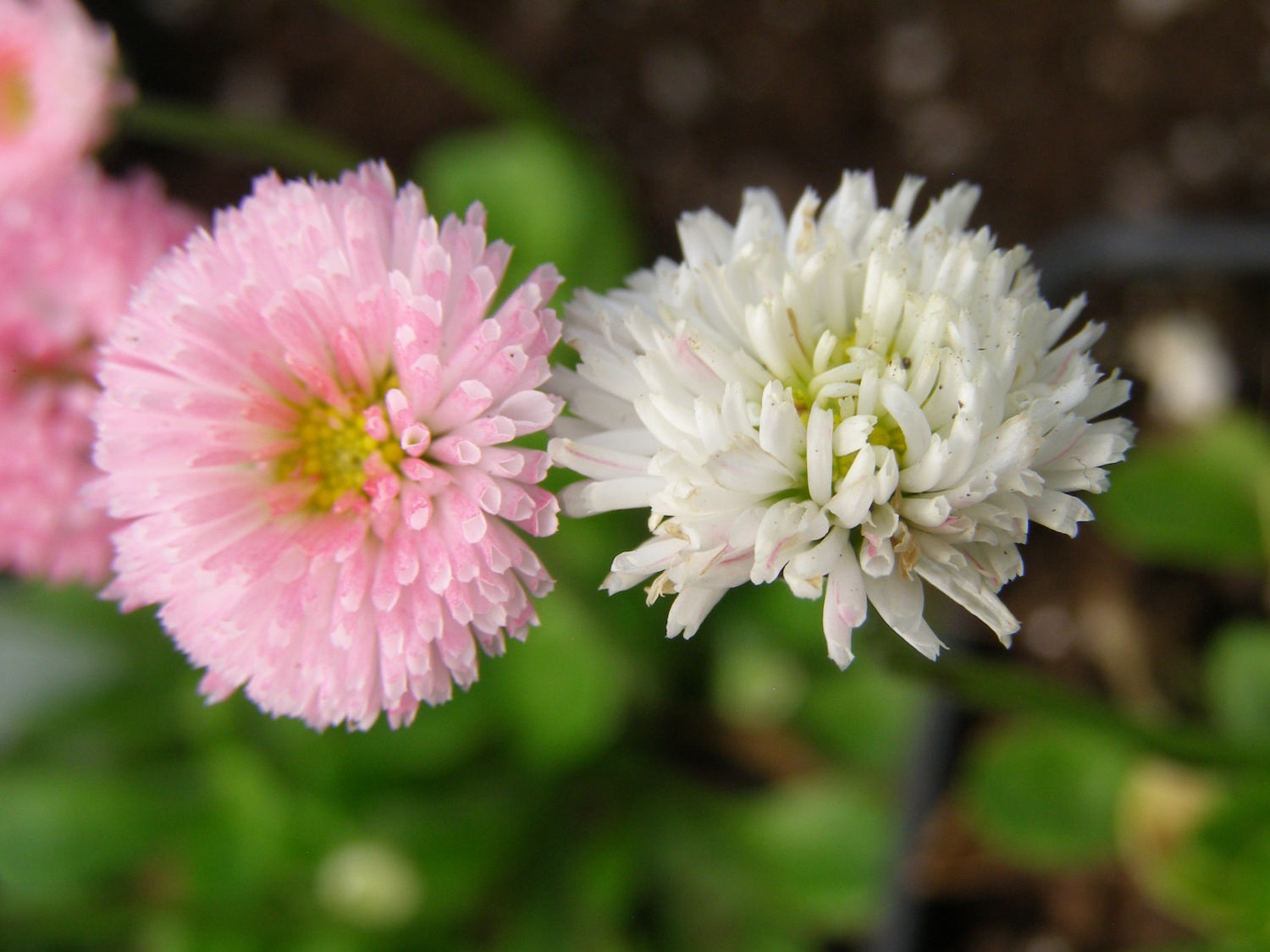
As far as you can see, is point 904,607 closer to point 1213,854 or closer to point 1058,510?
point 1058,510

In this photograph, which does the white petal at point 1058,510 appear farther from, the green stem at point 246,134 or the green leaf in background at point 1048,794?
the green stem at point 246,134

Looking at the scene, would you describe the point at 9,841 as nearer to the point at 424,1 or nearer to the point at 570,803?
the point at 570,803

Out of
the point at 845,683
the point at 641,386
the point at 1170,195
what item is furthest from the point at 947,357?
the point at 1170,195

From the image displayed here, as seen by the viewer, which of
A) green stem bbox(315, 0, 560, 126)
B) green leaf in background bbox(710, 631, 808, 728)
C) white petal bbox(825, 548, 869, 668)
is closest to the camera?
white petal bbox(825, 548, 869, 668)

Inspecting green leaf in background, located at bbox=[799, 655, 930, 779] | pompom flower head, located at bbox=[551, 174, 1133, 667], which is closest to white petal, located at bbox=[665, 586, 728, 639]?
pompom flower head, located at bbox=[551, 174, 1133, 667]

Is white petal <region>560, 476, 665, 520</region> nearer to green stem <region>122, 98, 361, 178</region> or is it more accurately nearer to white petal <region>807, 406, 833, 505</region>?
white petal <region>807, 406, 833, 505</region>

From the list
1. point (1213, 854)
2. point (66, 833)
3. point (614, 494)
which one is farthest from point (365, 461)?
point (66, 833)
